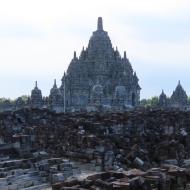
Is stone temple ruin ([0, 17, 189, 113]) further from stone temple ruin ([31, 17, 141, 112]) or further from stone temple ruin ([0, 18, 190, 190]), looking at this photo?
stone temple ruin ([0, 18, 190, 190])

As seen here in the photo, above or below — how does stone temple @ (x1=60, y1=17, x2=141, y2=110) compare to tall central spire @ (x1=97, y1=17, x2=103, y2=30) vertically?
below

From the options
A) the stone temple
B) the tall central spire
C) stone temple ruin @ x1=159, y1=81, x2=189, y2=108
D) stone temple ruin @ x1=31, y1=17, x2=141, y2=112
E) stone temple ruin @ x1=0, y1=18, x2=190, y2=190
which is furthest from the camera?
the tall central spire

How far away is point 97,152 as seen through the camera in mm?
22109

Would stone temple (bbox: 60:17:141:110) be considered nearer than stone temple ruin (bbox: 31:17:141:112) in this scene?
No

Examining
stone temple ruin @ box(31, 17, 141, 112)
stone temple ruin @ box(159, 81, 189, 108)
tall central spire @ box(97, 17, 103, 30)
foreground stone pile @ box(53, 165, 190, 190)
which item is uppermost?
tall central spire @ box(97, 17, 103, 30)

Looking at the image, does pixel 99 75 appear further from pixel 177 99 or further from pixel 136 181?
pixel 136 181

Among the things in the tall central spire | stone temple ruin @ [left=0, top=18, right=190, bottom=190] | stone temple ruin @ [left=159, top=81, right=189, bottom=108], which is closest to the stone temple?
the tall central spire

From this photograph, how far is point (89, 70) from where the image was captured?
79.0m

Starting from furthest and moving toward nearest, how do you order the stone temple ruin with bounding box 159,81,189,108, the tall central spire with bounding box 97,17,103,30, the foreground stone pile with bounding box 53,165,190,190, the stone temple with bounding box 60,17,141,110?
1. the tall central spire with bounding box 97,17,103,30
2. the stone temple with bounding box 60,17,141,110
3. the stone temple ruin with bounding box 159,81,189,108
4. the foreground stone pile with bounding box 53,165,190,190

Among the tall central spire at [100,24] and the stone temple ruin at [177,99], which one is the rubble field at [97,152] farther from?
the tall central spire at [100,24]

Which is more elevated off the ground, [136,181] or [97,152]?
[97,152]

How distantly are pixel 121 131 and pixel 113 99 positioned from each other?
41308 mm

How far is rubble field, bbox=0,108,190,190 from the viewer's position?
1392cm

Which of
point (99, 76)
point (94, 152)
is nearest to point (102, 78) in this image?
point (99, 76)
